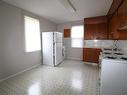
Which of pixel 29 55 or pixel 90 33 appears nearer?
pixel 29 55

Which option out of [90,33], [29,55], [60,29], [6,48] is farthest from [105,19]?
[6,48]

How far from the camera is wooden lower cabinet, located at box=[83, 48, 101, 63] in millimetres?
4328

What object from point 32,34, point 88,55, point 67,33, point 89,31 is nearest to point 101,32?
point 89,31

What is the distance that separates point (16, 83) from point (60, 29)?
4208 mm

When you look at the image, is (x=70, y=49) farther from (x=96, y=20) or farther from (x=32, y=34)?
(x=32, y=34)

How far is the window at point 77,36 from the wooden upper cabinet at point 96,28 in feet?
2.30

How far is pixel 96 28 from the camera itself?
4266 millimetres

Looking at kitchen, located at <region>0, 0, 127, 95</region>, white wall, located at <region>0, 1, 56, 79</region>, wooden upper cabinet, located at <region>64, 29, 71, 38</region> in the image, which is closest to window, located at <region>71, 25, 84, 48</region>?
kitchen, located at <region>0, 0, 127, 95</region>

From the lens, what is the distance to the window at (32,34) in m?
3.44

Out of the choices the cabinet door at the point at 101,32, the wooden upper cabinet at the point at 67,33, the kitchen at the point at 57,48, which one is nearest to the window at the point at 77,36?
the kitchen at the point at 57,48

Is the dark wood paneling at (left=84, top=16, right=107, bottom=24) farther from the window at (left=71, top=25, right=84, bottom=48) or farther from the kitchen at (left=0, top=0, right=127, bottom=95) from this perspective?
the window at (left=71, top=25, right=84, bottom=48)

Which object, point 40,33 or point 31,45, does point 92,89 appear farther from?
point 40,33

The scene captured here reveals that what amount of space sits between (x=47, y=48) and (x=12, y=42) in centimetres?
164

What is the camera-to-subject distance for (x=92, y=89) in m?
2.22
